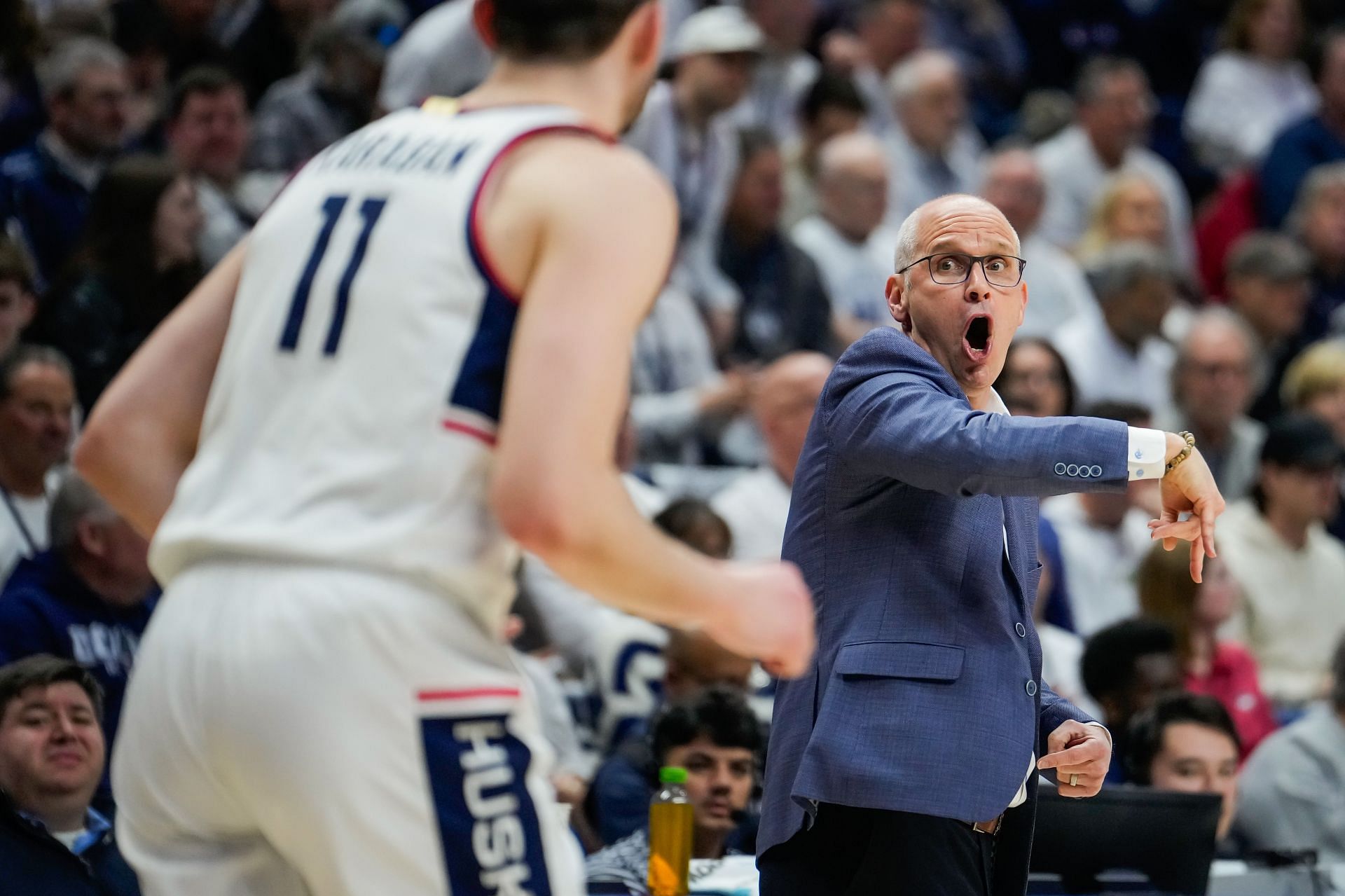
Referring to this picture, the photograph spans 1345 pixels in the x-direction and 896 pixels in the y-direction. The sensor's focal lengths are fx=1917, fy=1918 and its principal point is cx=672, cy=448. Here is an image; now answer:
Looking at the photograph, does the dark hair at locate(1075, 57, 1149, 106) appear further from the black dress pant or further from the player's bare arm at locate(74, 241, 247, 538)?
the player's bare arm at locate(74, 241, 247, 538)

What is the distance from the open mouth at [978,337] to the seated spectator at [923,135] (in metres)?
7.21

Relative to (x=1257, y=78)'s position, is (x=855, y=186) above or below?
below

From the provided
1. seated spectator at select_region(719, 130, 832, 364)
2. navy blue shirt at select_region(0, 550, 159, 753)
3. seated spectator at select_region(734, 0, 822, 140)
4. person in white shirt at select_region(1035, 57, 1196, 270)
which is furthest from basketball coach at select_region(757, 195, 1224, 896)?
person in white shirt at select_region(1035, 57, 1196, 270)

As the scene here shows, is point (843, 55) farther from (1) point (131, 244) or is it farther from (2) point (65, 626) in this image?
(2) point (65, 626)

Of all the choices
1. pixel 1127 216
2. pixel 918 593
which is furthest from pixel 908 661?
pixel 1127 216

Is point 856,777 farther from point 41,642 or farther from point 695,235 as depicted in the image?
point 695,235

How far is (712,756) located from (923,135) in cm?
594

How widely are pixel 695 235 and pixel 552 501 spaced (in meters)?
7.22

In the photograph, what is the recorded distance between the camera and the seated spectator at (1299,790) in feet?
20.0

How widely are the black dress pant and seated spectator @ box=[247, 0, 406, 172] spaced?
6.31 metres

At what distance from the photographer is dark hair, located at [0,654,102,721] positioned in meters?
4.85

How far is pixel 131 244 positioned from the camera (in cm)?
706

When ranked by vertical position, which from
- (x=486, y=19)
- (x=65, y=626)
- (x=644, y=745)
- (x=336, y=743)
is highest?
(x=486, y=19)

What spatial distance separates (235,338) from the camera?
2260 millimetres
